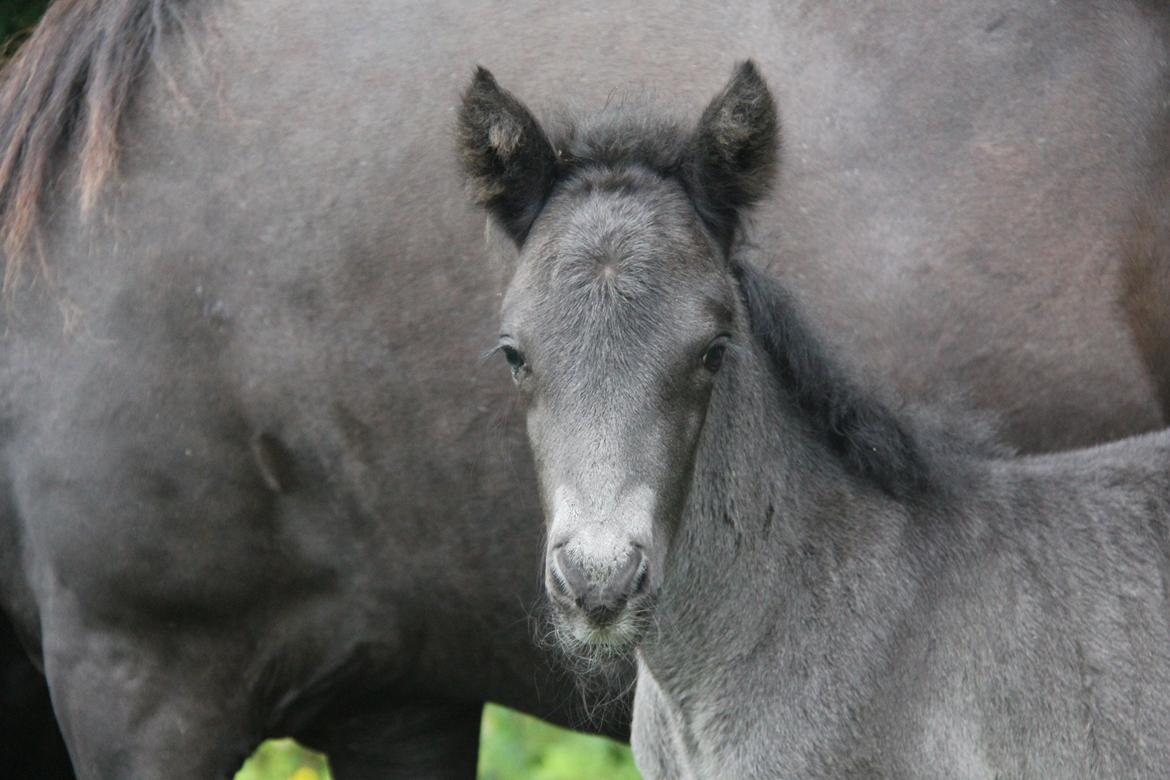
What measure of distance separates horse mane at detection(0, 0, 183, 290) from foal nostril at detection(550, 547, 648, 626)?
6.89 feet

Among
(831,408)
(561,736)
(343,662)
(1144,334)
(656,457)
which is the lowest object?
(561,736)

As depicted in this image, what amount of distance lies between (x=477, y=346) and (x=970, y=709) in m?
1.67

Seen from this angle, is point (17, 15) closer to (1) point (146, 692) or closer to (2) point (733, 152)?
(1) point (146, 692)

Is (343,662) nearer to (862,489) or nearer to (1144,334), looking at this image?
(862,489)

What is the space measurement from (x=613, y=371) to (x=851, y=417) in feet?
2.43

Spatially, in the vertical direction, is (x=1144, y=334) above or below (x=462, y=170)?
below

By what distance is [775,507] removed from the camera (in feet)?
13.2

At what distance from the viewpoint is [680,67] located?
4625mm

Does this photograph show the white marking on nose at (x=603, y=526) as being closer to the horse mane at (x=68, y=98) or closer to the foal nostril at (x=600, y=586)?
the foal nostril at (x=600, y=586)

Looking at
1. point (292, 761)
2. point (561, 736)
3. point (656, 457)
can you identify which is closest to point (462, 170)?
point (656, 457)

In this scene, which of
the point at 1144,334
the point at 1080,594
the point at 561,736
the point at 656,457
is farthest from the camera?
the point at 561,736

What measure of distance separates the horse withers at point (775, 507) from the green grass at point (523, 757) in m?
2.61

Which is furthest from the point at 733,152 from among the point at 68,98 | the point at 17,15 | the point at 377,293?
the point at 17,15

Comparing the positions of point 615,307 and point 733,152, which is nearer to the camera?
point 615,307
